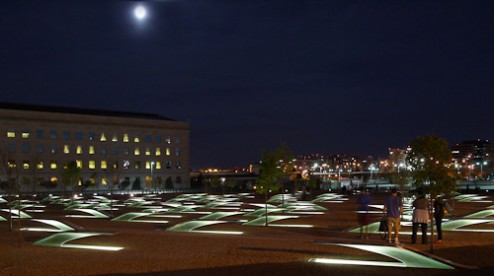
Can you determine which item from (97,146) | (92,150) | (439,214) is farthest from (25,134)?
(439,214)

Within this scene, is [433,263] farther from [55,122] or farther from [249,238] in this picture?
[55,122]

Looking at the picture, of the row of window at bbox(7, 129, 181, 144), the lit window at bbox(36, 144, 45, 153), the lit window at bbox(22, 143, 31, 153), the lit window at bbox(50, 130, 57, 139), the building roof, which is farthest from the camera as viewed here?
the building roof

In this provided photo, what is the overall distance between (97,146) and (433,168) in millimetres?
86208

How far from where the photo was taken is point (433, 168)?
52.0 feet

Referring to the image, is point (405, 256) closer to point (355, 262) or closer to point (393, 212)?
point (355, 262)

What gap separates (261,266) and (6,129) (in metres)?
80.9

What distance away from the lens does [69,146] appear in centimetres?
9344

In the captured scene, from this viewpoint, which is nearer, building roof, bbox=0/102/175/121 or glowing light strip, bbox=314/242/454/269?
glowing light strip, bbox=314/242/454/269

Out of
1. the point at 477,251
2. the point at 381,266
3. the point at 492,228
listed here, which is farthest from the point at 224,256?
the point at 492,228

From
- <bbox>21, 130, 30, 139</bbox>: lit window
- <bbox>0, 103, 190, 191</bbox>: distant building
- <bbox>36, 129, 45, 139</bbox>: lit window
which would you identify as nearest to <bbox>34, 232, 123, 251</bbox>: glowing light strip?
<bbox>0, 103, 190, 191</bbox>: distant building

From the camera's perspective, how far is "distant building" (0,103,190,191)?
87375 mm

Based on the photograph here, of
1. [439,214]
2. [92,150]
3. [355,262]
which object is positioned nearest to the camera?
[355,262]

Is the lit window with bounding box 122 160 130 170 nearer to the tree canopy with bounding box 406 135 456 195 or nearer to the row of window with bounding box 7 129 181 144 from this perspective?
the row of window with bounding box 7 129 181 144

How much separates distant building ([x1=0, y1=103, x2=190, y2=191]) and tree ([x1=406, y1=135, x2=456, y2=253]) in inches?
2675
